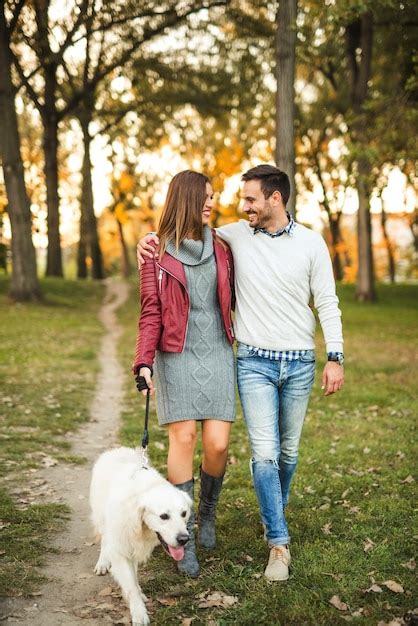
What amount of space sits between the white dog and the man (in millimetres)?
793

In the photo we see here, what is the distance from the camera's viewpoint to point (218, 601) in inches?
163

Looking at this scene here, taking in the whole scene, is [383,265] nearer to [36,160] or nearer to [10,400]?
[36,160]

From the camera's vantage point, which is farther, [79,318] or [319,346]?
[79,318]

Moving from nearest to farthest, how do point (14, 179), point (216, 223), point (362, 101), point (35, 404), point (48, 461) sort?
point (48, 461) < point (35, 404) < point (14, 179) < point (362, 101) < point (216, 223)

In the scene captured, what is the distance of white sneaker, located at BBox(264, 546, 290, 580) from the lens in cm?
436

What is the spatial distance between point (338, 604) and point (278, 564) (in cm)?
48

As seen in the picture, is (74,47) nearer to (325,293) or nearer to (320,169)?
(320,169)

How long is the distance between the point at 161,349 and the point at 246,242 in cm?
93

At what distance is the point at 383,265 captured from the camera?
203 ft

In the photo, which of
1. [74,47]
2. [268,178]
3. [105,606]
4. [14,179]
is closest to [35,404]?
[105,606]

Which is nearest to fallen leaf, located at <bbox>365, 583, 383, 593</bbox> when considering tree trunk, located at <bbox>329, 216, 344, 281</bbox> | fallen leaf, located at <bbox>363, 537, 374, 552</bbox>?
fallen leaf, located at <bbox>363, 537, 374, 552</bbox>

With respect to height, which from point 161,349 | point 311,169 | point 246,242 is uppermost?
point 311,169

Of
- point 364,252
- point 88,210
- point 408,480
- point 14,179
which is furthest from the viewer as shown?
point 88,210

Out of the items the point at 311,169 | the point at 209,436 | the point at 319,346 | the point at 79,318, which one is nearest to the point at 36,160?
the point at 311,169
